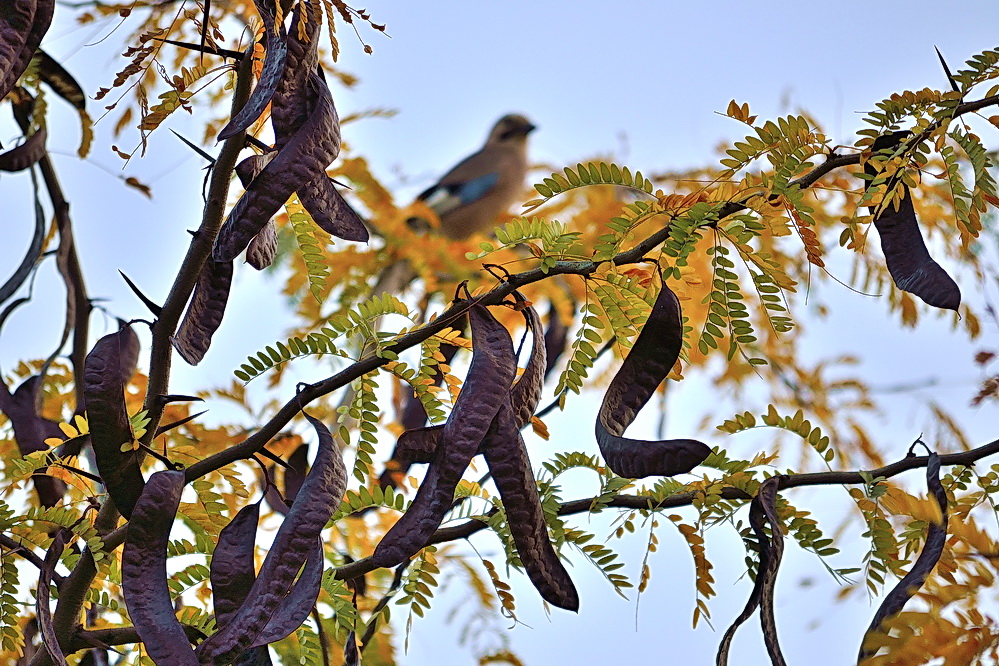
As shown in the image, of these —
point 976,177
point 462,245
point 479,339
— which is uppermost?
point 462,245

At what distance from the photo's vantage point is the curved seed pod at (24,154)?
0.94 m

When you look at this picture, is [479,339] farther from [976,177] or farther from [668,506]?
[976,177]

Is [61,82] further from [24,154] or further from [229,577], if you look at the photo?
[229,577]

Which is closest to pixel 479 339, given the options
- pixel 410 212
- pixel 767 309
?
pixel 767 309

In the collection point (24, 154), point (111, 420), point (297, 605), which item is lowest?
point (297, 605)

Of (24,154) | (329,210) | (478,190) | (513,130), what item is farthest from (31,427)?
(513,130)

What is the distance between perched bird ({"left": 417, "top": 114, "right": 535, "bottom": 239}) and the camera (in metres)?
2.86

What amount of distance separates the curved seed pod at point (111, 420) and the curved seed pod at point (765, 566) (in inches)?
15.6

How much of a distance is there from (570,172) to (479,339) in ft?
0.54

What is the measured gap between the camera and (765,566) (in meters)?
0.67

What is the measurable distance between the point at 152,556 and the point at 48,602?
86 mm

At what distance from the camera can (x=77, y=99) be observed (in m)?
1.08

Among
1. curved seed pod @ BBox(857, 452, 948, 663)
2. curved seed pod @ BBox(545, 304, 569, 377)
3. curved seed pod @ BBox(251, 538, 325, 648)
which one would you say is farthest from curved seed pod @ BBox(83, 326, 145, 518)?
curved seed pod @ BBox(545, 304, 569, 377)

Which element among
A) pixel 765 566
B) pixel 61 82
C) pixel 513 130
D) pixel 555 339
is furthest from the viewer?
pixel 513 130
